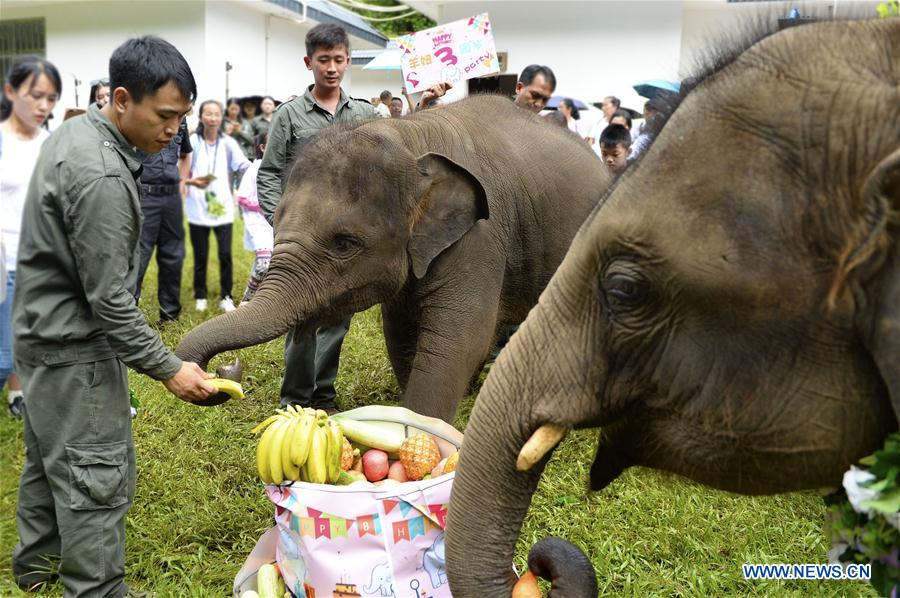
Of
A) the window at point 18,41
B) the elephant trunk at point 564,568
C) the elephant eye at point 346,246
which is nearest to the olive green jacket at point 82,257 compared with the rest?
the window at point 18,41

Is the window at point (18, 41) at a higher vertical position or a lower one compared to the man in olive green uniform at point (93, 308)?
higher

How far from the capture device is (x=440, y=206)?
14.8 ft

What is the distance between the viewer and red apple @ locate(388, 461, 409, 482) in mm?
3309

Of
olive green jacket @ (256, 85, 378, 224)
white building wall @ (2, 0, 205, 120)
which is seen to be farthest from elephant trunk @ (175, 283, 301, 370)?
white building wall @ (2, 0, 205, 120)

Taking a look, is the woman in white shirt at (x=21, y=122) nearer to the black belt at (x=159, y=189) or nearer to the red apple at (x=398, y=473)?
the red apple at (x=398, y=473)

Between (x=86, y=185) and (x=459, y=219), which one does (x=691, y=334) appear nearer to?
(x=86, y=185)

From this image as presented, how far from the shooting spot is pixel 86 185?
2.83m

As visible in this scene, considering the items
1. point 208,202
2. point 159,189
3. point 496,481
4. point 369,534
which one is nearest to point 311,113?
point 369,534

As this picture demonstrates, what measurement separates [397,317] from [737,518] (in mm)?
2024

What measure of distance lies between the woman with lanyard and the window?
517 centimetres

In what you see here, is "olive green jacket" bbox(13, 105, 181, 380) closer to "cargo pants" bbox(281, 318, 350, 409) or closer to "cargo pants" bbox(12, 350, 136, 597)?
"cargo pants" bbox(12, 350, 136, 597)

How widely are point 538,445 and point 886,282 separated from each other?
2.66 ft

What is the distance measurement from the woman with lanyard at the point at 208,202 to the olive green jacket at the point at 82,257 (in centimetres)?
562

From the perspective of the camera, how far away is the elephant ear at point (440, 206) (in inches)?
176
